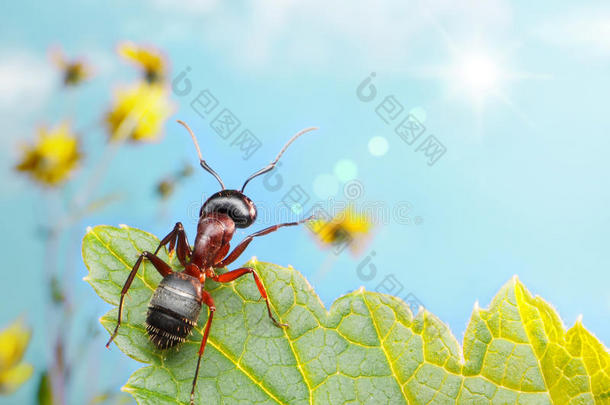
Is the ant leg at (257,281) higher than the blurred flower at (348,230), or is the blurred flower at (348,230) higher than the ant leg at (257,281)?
the blurred flower at (348,230)

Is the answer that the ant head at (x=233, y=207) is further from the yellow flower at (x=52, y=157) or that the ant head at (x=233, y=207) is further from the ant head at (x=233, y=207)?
the yellow flower at (x=52, y=157)

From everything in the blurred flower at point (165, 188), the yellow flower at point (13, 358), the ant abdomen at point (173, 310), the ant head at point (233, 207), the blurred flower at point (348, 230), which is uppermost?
the blurred flower at point (348, 230)

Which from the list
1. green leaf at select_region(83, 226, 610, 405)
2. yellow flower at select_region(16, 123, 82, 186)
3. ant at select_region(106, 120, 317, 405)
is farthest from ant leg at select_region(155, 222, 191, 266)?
yellow flower at select_region(16, 123, 82, 186)

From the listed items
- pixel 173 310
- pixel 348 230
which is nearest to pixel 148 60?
pixel 348 230

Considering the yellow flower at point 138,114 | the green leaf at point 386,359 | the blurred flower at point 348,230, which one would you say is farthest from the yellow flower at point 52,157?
the green leaf at point 386,359

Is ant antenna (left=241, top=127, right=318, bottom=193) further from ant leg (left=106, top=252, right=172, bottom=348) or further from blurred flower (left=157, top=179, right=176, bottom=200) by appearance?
blurred flower (left=157, top=179, right=176, bottom=200)

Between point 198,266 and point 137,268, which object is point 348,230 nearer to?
point 198,266

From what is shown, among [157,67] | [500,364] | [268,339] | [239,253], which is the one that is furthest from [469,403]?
[157,67]
